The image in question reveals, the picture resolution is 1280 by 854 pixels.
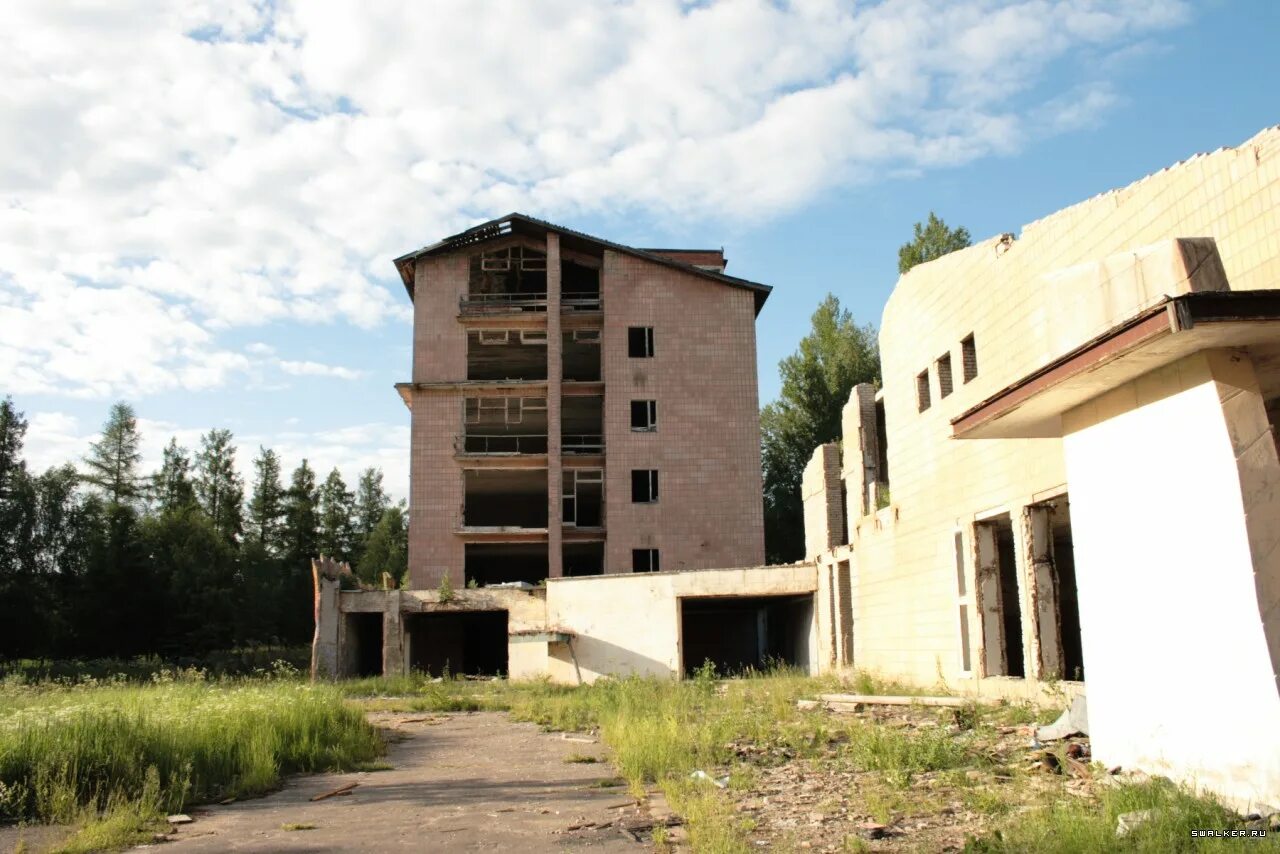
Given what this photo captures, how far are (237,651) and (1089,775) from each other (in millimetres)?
42119

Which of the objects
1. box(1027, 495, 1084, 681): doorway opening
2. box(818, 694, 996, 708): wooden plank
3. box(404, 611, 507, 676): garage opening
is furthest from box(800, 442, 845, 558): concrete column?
box(404, 611, 507, 676): garage opening

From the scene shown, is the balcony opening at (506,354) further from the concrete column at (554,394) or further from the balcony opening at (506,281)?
the concrete column at (554,394)

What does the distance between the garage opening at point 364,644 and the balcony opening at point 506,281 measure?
1125 cm

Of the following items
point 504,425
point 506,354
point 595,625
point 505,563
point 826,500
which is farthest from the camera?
point 505,563

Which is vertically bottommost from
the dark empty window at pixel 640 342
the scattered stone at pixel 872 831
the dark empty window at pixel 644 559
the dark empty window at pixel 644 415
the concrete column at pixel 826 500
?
the scattered stone at pixel 872 831

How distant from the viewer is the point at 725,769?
10.2 metres

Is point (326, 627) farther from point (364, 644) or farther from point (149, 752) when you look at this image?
point (149, 752)

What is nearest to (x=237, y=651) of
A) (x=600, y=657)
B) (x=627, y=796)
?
(x=600, y=657)

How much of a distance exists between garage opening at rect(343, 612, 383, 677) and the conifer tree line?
18877 mm

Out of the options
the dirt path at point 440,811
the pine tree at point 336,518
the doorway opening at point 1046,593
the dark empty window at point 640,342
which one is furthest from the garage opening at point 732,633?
the pine tree at point 336,518

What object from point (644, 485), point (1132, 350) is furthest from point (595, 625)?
point (1132, 350)

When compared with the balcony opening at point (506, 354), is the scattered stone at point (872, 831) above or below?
below

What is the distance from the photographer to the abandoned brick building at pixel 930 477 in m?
6.79

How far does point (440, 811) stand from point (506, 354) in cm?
3076
